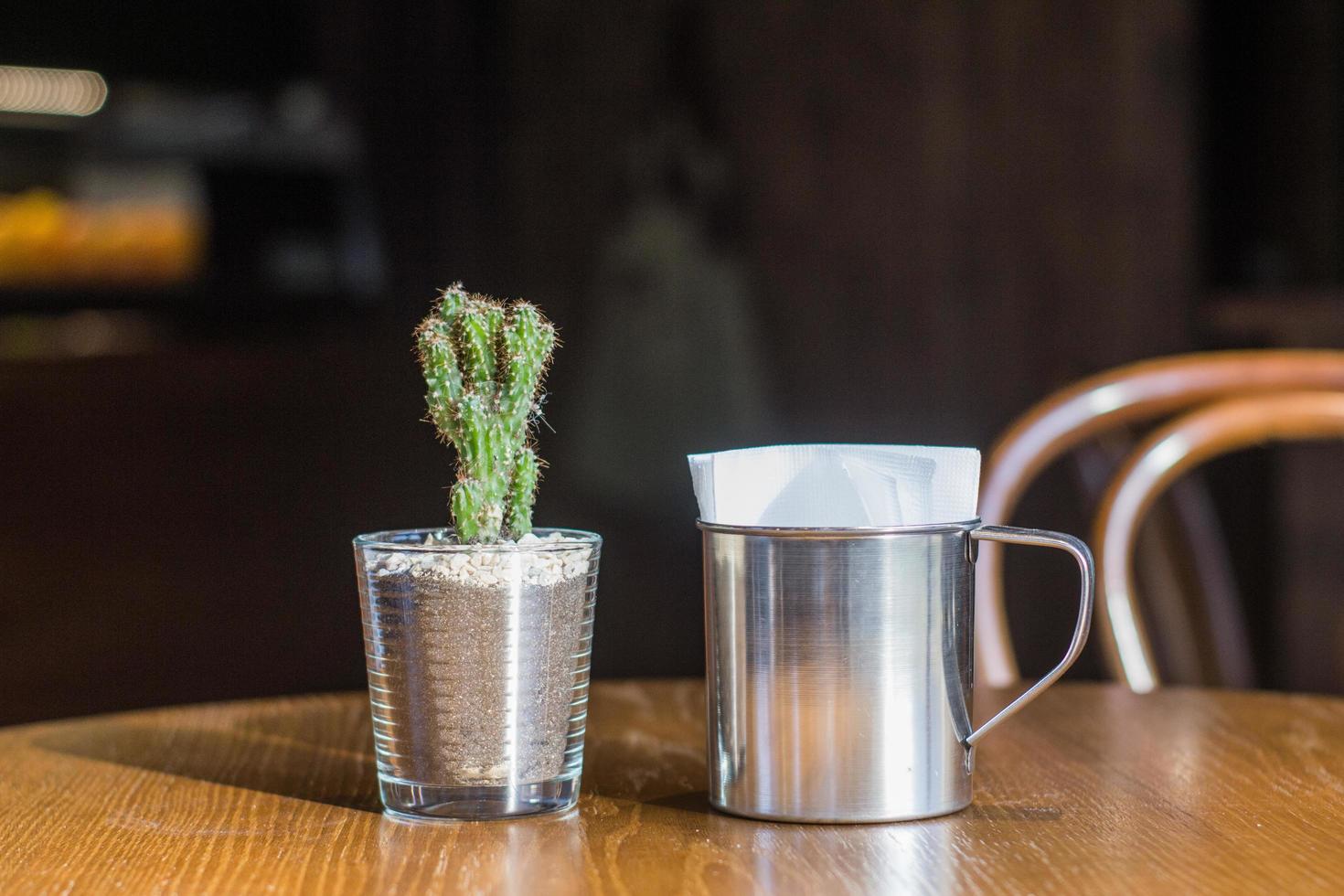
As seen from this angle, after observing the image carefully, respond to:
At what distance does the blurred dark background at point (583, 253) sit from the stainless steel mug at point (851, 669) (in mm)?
2376

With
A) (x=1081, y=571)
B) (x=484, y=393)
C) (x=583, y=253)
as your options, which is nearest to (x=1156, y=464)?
(x=1081, y=571)

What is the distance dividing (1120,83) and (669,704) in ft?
8.01

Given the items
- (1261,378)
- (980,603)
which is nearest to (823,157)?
(1261,378)

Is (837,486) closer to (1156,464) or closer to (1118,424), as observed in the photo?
(1156,464)

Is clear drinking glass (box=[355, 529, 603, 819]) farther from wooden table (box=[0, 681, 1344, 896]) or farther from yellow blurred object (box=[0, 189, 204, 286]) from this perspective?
yellow blurred object (box=[0, 189, 204, 286])

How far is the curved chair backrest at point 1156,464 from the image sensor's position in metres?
1.08

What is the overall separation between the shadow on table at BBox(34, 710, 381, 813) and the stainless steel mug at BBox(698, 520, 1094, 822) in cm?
19

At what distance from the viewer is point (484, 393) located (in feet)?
2.18

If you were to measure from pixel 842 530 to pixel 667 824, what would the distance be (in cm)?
15

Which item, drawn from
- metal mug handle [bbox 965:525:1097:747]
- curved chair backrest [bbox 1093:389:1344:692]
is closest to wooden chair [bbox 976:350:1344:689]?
curved chair backrest [bbox 1093:389:1344:692]

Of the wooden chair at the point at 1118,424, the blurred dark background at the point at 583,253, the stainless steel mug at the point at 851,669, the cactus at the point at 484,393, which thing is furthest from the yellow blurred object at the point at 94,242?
the stainless steel mug at the point at 851,669

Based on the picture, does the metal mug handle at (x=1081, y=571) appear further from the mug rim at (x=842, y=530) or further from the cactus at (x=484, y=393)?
the cactus at (x=484, y=393)

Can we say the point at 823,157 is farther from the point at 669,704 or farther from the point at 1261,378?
the point at 669,704

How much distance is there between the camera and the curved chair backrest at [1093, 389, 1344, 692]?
108cm
